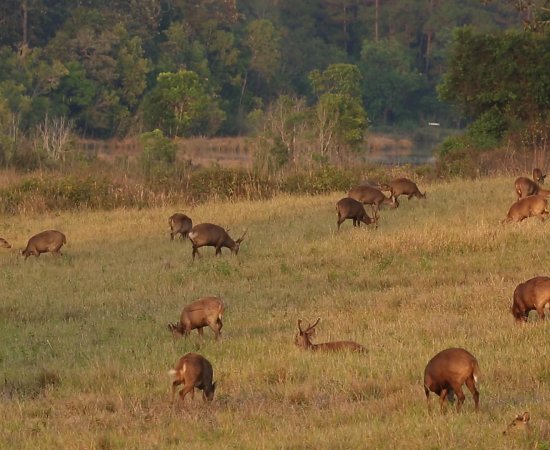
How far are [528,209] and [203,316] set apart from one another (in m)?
8.23

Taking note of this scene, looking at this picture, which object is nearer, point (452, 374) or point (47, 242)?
point (452, 374)

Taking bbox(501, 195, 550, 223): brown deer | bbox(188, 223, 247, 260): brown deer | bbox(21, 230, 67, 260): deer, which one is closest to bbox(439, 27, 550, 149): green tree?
bbox(501, 195, 550, 223): brown deer

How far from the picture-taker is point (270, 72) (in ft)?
275

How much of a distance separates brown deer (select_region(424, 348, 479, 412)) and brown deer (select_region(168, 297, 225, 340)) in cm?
380

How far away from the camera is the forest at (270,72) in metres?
36.8

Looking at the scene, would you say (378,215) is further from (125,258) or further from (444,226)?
(125,258)

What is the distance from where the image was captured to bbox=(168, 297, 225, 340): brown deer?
1200 centimetres

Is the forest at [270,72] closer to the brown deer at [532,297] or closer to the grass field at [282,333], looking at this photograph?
the grass field at [282,333]

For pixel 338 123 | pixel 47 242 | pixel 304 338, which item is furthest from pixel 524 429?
pixel 338 123

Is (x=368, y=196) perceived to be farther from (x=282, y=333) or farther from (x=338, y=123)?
(x=338, y=123)

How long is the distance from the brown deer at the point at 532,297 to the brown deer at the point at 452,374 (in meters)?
3.29

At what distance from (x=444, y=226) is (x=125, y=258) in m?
5.30

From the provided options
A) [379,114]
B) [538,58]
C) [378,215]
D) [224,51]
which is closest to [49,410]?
[378,215]

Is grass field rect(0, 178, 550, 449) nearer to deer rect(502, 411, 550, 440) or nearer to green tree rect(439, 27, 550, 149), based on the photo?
deer rect(502, 411, 550, 440)
